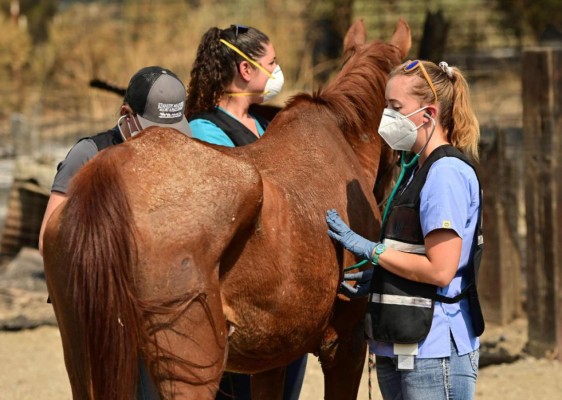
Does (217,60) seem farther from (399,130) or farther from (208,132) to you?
(399,130)

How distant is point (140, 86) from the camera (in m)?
3.07

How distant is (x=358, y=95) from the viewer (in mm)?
3920

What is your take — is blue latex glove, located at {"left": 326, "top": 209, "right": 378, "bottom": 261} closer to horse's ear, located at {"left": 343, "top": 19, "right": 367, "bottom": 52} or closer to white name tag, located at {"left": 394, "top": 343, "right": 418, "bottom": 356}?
white name tag, located at {"left": 394, "top": 343, "right": 418, "bottom": 356}

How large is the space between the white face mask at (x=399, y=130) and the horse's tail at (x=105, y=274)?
3.08 ft

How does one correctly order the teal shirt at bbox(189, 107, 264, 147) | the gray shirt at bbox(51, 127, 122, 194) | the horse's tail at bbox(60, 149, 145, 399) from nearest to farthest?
the horse's tail at bbox(60, 149, 145, 399) < the gray shirt at bbox(51, 127, 122, 194) < the teal shirt at bbox(189, 107, 264, 147)

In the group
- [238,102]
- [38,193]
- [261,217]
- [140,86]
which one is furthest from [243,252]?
[38,193]

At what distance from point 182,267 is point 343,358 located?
125 cm

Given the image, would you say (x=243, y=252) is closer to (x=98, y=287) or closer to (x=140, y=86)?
(x=98, y=287)

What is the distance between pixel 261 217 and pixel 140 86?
0.65 meters

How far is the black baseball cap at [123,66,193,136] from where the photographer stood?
3.05m

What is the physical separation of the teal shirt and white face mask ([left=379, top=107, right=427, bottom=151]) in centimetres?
88

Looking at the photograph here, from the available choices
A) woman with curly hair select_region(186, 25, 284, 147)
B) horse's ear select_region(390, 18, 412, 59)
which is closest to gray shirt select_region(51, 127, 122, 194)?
woman with curly hair select_region(186, 25, 284, 147)

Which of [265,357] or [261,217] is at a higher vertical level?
[261,217]

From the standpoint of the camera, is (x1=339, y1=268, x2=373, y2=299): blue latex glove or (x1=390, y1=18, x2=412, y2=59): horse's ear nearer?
(x1=339, y1=268, x2=373, y2=299): blue latex glove
